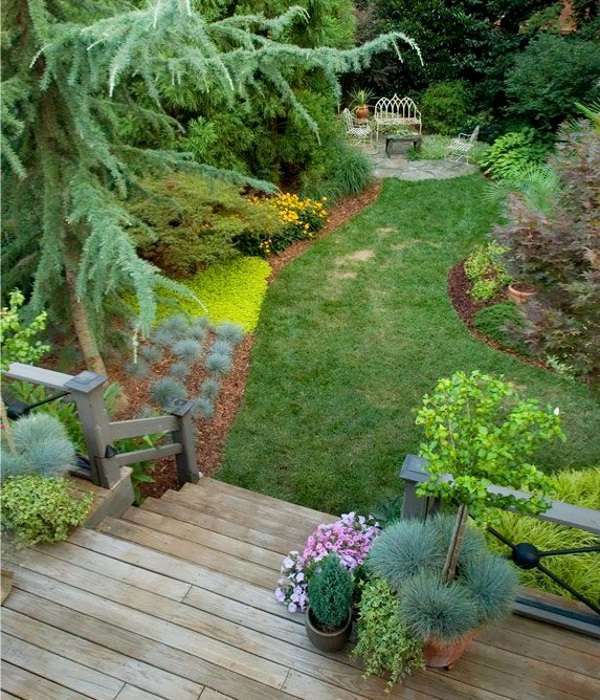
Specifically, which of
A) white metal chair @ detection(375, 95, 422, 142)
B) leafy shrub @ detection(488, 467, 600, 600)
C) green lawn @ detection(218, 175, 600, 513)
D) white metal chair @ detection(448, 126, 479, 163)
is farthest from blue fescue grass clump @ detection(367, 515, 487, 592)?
white metal chair @ detection(375, 95, 422, 142)

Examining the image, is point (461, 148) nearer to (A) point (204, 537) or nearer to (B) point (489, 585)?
(A) point (204, 537)

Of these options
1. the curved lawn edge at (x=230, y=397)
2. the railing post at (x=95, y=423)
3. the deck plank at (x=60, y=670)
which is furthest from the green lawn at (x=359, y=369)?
the deck plank at (x=60, y=670)

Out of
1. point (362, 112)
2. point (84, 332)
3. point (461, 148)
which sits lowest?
point (461, 148)

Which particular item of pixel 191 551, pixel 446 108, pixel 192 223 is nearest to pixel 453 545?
pixel 191 551

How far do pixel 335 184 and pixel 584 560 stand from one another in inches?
294

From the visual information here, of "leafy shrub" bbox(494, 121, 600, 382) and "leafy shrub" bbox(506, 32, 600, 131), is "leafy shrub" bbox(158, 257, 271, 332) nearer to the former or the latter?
"leafy shrub" bbox(494, 121, 600, 382)

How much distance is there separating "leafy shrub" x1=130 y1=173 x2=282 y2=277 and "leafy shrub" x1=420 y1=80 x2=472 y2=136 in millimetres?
6542

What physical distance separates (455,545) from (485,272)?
583cm

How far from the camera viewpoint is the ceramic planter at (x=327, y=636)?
110 inches

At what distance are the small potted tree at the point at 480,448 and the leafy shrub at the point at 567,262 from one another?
1.26 metres

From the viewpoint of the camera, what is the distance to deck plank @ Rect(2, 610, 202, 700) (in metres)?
2.69

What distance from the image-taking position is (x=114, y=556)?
3.33 m

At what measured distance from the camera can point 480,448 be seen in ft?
7.62

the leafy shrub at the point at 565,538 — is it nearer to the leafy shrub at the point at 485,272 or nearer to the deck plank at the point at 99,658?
the deck plank at the point at 99,658
